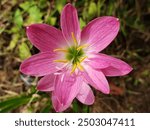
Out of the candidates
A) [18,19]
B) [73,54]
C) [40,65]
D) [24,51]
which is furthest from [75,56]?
[18,19]

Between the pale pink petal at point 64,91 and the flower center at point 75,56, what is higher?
the flower center at point 75,56

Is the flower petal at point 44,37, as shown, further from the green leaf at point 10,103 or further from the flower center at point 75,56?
the green leaf at point 10,103

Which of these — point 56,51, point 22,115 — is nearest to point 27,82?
point 22,115

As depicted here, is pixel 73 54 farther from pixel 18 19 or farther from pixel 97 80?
pixel 18 19

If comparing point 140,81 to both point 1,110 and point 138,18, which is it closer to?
point 138,18

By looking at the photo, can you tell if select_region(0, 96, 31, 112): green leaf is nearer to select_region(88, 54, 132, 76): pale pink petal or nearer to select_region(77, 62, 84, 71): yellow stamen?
select_region(77, 62, 84, 71): yellow stamen

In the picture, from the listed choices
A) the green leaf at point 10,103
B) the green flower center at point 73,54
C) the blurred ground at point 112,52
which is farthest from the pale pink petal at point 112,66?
the blurred ground at point 112,52

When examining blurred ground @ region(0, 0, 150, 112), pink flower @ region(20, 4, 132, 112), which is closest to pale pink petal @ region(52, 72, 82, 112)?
pink flower @ region(20, 4, 132, 112)
